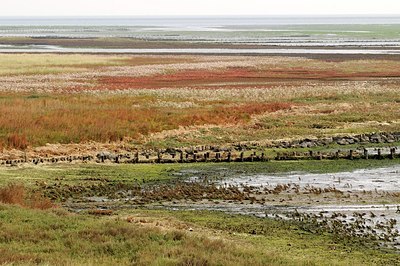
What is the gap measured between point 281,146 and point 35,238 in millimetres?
22124

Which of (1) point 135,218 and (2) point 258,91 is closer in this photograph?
(1) point 135,218

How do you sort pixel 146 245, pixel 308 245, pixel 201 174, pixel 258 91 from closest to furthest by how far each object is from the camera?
pixel 146 245
pixel 308 245
pixel 201 174
pixel 258 91

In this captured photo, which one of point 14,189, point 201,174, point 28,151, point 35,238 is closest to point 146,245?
point 35,238

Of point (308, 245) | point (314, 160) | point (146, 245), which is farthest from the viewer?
point (314, 160)

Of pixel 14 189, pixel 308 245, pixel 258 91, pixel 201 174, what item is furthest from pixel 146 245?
pixel 258 91

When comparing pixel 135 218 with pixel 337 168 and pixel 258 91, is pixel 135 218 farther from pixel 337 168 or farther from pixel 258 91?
pixel 258 91

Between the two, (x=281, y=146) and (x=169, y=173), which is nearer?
(x=169, y=173)

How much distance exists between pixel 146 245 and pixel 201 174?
13.7 meters

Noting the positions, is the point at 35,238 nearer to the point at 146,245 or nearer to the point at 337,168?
the point at 146,245

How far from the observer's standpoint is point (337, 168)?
34.1m

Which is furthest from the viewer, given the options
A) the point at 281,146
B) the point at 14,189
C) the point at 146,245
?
the point at 281,146

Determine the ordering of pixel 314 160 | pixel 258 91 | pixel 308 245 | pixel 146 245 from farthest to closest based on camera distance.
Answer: pixel 258 91, pixel 314 160, pixel 308 245, pixel 146 245

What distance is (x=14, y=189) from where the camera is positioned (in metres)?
25.8

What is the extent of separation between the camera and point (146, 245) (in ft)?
62.8
